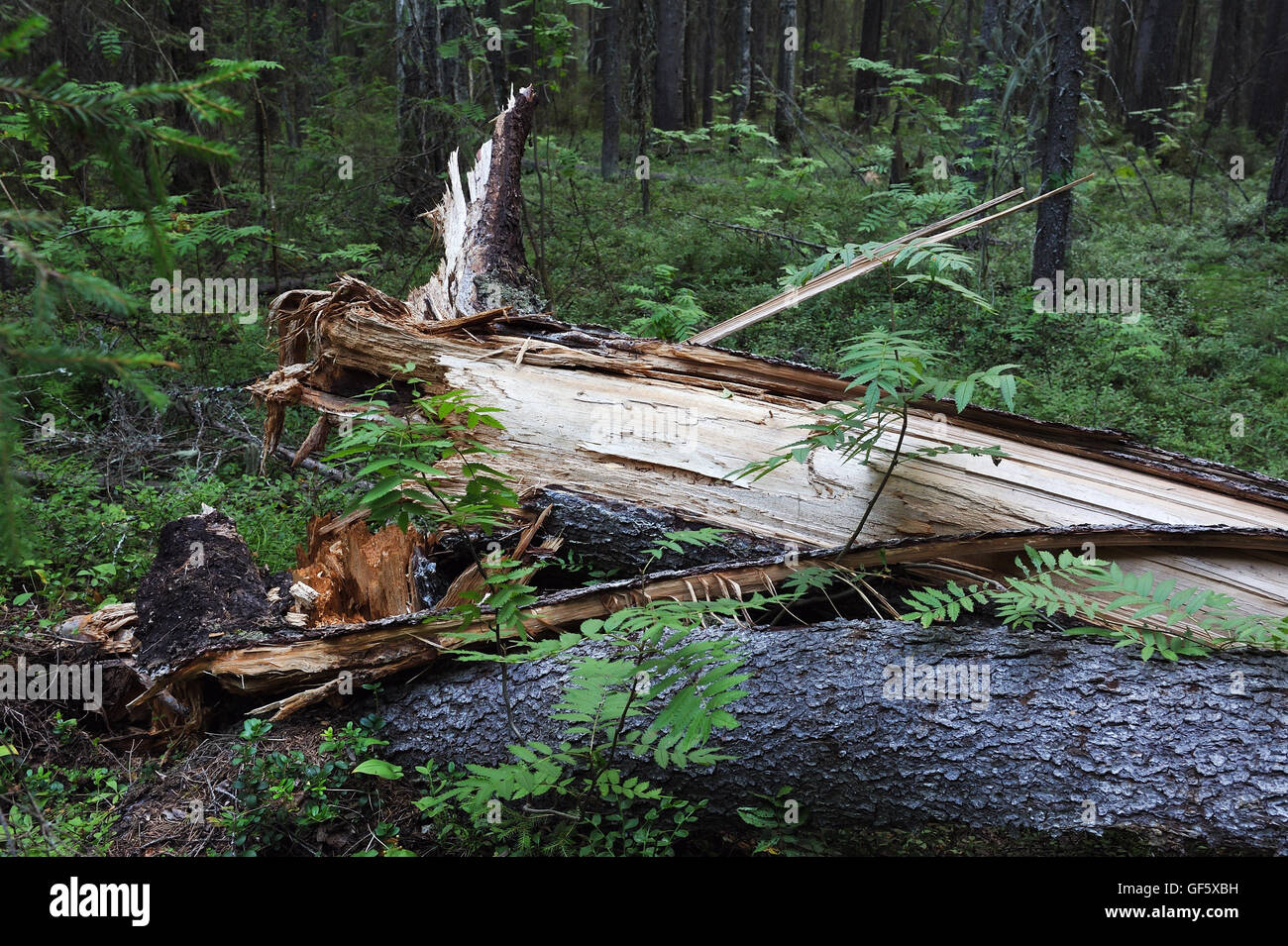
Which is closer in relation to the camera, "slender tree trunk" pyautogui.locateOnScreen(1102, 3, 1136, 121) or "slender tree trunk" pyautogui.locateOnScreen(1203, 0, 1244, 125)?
"slender tree trunk" pyautogui.locateOnScreen(1102, 3, 1136, 121)

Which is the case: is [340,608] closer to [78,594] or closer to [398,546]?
[398,546]

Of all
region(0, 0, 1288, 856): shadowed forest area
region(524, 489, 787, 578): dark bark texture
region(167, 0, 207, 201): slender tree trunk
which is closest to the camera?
region(0, 0, 1288, 856): shadowed forest area

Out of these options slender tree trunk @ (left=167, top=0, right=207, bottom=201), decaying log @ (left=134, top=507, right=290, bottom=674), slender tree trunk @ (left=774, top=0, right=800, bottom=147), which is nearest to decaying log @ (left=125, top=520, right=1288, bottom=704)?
decaying log @ (left=134, top=507, right=290, bottom=674)

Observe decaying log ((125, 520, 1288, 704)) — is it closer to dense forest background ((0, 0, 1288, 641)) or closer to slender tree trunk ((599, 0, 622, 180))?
dense forest background ((0, 0, 1288, 641))

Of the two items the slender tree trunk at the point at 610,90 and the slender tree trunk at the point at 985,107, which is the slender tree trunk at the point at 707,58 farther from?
the slender tree trunk at the point at 985,107

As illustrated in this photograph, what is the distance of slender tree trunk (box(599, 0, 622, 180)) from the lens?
14.6 metres

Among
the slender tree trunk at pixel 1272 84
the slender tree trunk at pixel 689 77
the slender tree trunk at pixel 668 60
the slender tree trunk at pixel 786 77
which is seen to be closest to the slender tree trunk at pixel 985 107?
the slender tree trunk at pixel 786 77

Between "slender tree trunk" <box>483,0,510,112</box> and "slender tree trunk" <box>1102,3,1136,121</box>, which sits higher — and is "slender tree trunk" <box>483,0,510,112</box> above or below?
below

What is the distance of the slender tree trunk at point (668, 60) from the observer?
1744 cm

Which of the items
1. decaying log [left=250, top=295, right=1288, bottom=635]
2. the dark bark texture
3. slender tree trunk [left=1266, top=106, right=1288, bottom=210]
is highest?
slender tree trunk [left=1266, top=106, right=1288, bottom=210]

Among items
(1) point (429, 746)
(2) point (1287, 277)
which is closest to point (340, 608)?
(1) point (429, 746)

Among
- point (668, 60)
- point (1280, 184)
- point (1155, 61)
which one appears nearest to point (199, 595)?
point (1280, 184)

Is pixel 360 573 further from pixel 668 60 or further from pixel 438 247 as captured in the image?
pixel 668 60

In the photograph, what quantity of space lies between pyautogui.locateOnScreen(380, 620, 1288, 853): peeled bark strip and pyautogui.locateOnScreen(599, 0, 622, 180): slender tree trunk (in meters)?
13.7
